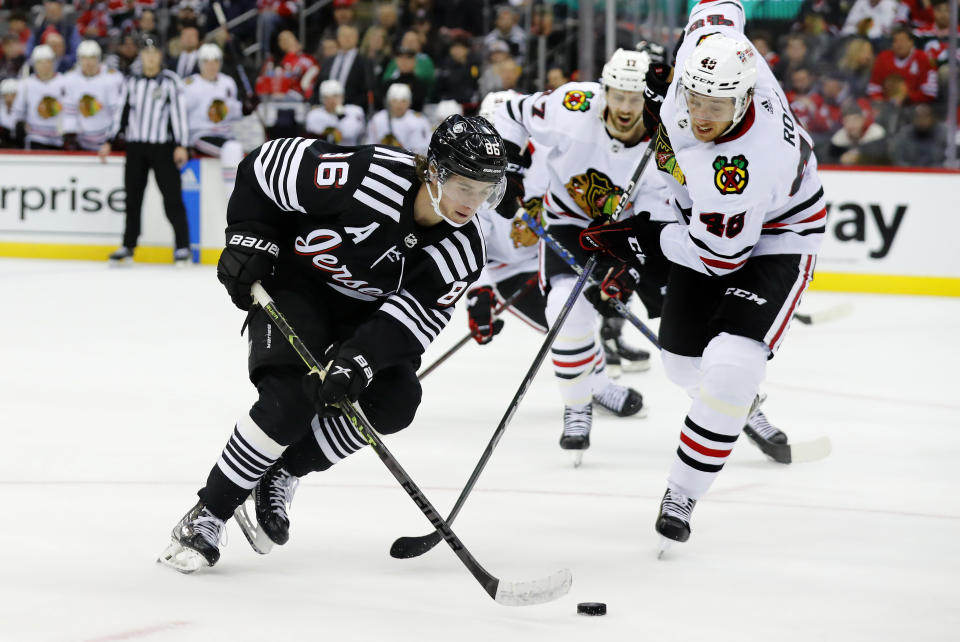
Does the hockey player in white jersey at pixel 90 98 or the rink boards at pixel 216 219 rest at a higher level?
the hockey player in white jersey at pixel 90 98

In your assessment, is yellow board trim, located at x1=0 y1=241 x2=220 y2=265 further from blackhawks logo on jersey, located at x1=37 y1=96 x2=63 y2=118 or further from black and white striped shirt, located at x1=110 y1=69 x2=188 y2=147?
blackhawks logo on jersey, located at x1=37 y1=96 x2=63 y2=118

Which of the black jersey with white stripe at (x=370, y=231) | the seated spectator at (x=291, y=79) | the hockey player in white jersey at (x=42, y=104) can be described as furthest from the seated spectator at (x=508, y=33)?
the black jersey with white stripe at (x=370, y=231)

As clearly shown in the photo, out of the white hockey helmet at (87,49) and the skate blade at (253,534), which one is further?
the white hockey helmet at (87,49)

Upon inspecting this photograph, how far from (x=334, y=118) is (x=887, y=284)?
4.20 meters

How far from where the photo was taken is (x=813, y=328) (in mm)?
6227

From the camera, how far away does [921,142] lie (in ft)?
24.2

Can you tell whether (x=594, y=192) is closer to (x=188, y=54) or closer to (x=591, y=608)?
(x=591, y=608)

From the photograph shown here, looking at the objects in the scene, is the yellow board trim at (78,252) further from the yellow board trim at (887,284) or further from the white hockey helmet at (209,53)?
the yellow board trim at (887,284)

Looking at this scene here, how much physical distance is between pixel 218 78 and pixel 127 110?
30.7 inches

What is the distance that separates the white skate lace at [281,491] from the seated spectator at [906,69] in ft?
19.4

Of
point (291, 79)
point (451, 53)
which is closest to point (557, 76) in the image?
point (451, 53)

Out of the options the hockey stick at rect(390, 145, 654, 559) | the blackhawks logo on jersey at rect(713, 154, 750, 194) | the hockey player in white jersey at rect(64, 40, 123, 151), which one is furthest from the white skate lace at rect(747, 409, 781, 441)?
the hockey player in white jersey at rect(64, 40, 123, 151)

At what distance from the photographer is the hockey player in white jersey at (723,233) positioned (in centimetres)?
251

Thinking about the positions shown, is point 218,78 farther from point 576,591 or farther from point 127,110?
point 576,591
